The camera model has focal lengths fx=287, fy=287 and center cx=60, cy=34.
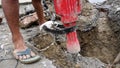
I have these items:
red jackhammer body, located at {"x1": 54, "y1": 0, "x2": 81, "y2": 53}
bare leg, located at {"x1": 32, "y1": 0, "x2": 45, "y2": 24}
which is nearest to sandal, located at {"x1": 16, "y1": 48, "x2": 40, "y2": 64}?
bare leg, located at {"x1": 32, "y1": 0, "x2": 45, "y2": 24}

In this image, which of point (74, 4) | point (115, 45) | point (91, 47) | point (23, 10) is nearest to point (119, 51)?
point (115, 45)

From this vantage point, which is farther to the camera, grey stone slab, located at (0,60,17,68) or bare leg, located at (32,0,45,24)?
bare leg, located at (32,0,45,24)

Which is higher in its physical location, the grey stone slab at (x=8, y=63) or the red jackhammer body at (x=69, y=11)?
the red jackhammer body at (x=69, y=11)

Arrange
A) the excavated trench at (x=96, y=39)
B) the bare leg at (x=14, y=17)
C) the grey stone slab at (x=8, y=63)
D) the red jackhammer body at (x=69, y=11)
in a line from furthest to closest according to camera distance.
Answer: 1. the excavated trench at (x=96, y=39)
2. the grey stone slab at (x=8, y=63)
3. the bare leg at (x=14, y=17)
4. the red jackhammer body at (x=69, y=11)

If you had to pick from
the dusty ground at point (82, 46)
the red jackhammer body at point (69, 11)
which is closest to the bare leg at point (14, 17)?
the dusty ground at point (82, 46)

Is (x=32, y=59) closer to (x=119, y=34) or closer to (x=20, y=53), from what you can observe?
(x=20, y=53)

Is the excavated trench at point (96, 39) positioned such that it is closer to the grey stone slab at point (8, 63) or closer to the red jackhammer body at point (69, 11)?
the grey stone slab at point (8, 63)

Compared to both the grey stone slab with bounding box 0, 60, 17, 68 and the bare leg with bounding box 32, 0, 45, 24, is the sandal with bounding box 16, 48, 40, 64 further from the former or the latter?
the bare leg with bounding box 32, 0, 45, 24

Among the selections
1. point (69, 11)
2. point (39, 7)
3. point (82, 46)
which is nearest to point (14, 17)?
point (39, 7)

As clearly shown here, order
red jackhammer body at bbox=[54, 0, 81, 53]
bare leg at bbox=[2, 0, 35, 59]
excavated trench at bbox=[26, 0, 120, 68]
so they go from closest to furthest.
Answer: red jackhammer body at bbox=[54, 0, 81, 53], bare leg at bbox=[2, 0, 35, 59], excavated trench at bbox=[26, 0, 120, 68]

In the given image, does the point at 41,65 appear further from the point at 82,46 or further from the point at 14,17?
the point at 82,46

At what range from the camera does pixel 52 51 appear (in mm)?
2844

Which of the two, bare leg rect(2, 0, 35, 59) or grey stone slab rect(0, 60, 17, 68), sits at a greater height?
bare leg rect(2, 0, 35, 59)

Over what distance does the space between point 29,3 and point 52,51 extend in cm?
169
